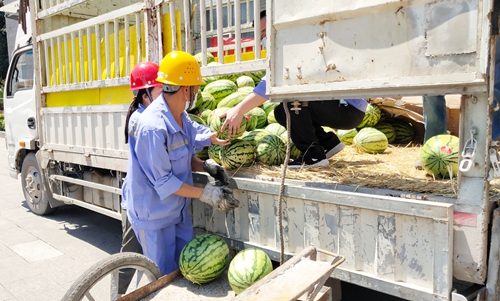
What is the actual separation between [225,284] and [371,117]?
276 centimetres

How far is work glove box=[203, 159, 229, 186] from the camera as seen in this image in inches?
142

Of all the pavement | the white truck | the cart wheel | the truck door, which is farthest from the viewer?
the truck door

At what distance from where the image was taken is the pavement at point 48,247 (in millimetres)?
5027

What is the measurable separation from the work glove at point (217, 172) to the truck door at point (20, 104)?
172 inches

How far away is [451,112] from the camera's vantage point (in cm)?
486

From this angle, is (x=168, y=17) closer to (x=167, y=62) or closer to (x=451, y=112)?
(x=167, y=62)

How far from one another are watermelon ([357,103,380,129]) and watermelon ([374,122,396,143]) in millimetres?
84

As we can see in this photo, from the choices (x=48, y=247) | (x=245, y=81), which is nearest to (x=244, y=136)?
(x=245, y=81)

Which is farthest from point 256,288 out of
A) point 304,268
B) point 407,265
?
point 407,265

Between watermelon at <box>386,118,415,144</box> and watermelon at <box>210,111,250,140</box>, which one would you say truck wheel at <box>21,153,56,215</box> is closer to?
watermelon at <box>210,111,250,140</box>

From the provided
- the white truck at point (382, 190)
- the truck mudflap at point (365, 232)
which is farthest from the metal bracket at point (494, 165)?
the truck mudflap at point (365, 232)

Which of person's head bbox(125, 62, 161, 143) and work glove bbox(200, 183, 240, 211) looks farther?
person's head bbox(125, 62, 161, 143)

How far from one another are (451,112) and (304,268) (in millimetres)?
3047

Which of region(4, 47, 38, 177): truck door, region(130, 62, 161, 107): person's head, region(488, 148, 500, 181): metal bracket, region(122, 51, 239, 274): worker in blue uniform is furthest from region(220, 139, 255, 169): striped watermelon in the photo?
region(4, 47, 38, 177): truck door
